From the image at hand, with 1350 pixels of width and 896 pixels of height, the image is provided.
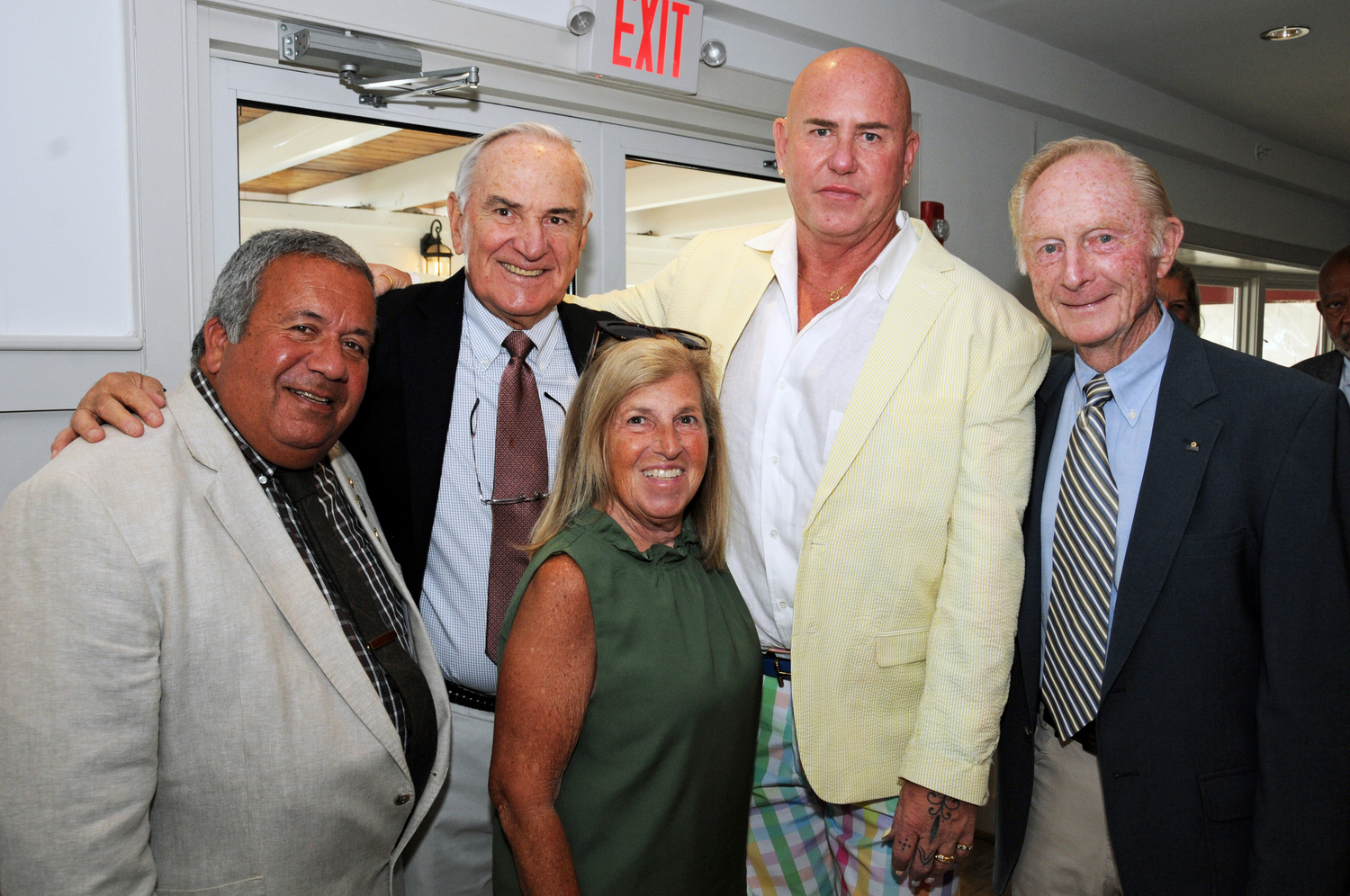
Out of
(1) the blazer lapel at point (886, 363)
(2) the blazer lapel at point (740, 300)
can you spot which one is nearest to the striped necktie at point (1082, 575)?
(1) the blazer lapel at point (886, 363)

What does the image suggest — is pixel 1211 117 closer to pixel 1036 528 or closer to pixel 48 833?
pixel 1036 528

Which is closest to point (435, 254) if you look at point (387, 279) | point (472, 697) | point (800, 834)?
point (387, 279)

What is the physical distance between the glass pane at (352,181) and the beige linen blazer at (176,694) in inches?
55.4

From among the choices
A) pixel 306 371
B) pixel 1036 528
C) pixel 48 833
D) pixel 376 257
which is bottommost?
pixel 48 833

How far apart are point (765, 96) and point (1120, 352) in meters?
2.37

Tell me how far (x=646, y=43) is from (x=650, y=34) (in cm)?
3

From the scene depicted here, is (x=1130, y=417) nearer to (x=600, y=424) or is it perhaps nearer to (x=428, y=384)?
(x=600, y=424)

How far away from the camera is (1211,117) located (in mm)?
6176

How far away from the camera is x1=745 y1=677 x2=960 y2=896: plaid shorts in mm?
1900

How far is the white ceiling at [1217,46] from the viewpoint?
14.3 feet

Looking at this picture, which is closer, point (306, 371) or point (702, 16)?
point (306, 371)

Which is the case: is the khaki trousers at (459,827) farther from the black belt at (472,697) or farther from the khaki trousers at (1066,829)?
the khaki trousers at (1066,829)

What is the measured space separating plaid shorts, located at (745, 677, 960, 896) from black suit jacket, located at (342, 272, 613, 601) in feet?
2.60

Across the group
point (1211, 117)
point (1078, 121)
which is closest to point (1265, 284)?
point (1211, 117)
